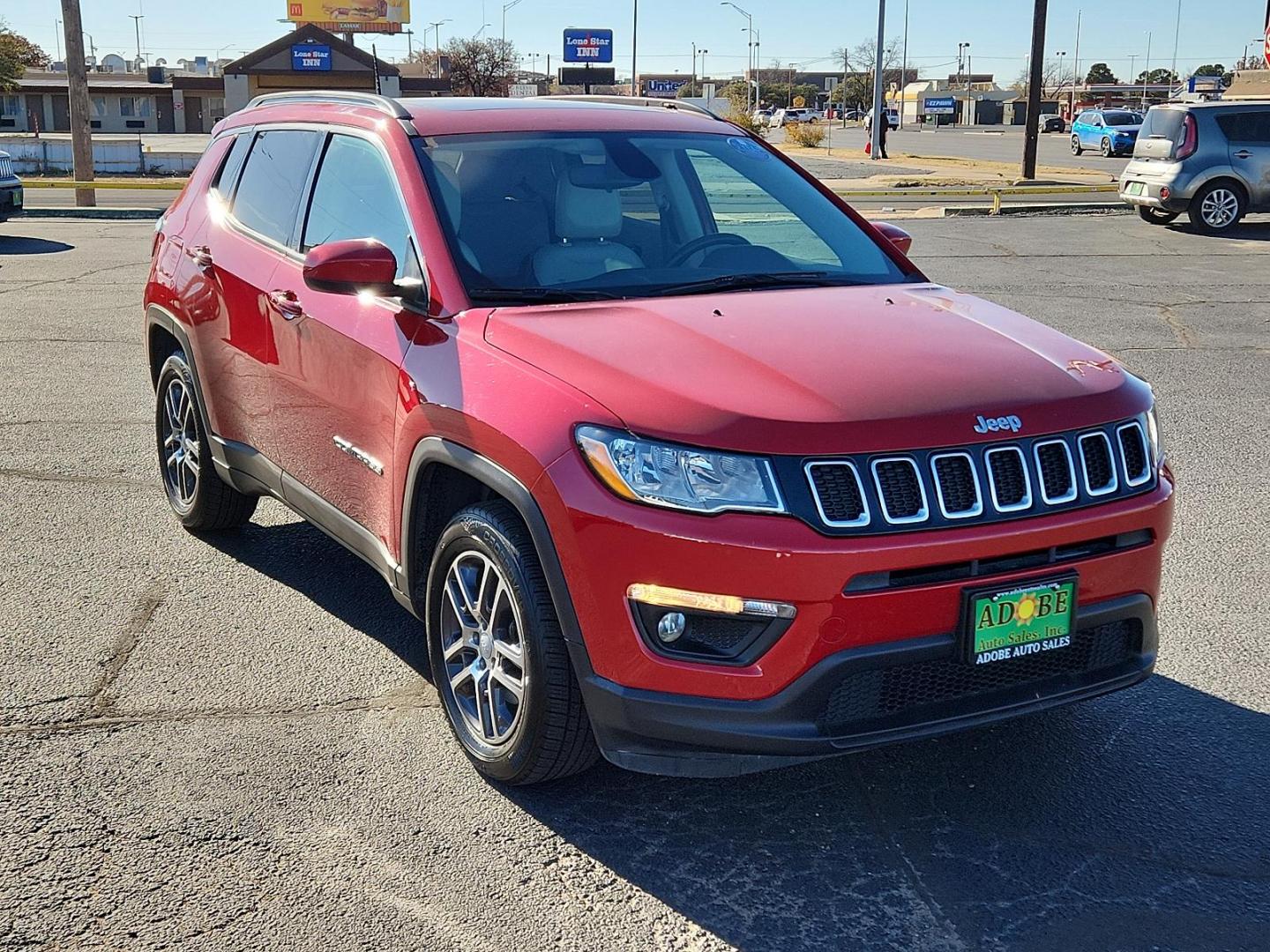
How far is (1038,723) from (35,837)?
2854 millimetres

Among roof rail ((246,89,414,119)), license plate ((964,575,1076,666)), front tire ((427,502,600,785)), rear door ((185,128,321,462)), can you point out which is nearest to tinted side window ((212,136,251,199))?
rear door ((185,128,321,462))

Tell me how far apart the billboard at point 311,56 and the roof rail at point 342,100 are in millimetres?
73378

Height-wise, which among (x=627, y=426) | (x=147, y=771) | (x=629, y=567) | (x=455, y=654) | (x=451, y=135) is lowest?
(x=147, y=771)

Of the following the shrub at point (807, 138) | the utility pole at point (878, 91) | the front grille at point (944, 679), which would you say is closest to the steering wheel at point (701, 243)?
the front grille at point (944, 679)

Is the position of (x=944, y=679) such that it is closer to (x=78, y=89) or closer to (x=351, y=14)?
(x=78, y=89)

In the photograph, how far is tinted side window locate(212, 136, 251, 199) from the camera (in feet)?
18.5

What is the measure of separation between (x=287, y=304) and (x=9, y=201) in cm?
1540

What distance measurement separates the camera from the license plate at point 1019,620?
319 centimetres

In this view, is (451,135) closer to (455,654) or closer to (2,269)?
(455,654)

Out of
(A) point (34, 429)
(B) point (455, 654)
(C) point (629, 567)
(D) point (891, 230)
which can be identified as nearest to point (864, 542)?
(C) point (629, 567)

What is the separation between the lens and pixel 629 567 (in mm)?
3145

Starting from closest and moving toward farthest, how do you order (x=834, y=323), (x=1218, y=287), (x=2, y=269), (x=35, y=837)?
1. (x=35, y=837)
2. (x=834, y=323)
3. (x=1218, y=287)
4. (x=2, y=269)

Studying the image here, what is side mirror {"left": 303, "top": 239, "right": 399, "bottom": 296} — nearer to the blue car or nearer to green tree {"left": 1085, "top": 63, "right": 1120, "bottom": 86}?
the blue car

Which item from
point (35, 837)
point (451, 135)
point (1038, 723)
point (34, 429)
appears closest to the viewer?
point (35, 837)
